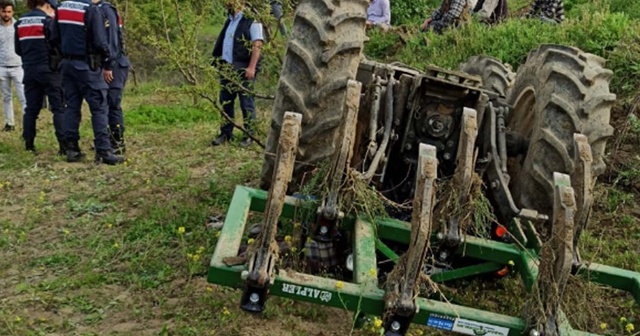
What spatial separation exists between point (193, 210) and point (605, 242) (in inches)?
125

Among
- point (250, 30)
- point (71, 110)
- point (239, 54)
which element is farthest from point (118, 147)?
point (250, 30)

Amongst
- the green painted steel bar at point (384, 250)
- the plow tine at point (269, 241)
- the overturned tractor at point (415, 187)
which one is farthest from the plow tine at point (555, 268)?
the plow tine at point (269, 241)

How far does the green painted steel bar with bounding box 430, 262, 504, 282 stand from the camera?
3785 mm

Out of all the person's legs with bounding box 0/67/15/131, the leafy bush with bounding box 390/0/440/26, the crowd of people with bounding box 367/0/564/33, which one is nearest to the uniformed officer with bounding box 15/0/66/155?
the person's legs with bounding box 0/67/15/131

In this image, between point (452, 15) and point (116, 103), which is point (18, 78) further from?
point (452, 15)

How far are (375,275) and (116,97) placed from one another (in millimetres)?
5819

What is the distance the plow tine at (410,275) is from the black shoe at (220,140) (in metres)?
5.91

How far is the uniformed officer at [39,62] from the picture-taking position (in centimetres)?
855

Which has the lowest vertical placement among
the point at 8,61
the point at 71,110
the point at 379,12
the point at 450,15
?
the point at 8,61

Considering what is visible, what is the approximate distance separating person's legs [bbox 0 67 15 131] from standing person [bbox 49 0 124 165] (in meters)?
2.88

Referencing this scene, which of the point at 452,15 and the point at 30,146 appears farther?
the point at 452,15

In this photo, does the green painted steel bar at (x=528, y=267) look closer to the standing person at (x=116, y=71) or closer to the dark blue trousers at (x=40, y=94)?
the standing person at (x=116, y=71)

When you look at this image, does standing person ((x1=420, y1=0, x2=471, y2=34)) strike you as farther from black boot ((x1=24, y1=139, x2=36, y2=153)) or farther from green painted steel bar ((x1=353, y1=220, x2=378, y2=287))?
green painted steel bar ((x1=353, y1=220, x2=378, y2=287))

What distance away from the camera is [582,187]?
331cm
